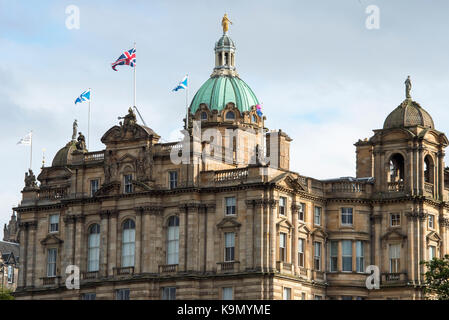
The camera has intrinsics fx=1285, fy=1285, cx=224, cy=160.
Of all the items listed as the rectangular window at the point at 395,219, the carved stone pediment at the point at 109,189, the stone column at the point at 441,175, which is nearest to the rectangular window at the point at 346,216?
the rectangular window at the point at 395,219

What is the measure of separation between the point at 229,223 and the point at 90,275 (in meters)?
14.9

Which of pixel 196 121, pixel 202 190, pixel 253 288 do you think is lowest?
pixel 253 288

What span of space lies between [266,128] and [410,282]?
87.3 ft

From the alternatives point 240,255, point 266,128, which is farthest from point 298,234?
point 266,128

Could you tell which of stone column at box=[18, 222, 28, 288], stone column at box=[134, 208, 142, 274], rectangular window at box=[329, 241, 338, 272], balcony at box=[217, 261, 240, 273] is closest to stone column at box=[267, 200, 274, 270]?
balcony at box=[217, 261, 240, 273]

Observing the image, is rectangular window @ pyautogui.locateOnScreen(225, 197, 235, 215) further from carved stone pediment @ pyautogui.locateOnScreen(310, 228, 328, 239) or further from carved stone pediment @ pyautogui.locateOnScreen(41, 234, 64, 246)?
carved stone pediment @ pyautogui.locateOnScreen(41, 234, 64, 246)

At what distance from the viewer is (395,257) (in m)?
114

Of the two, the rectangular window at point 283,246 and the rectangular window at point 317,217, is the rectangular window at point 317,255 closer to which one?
the rectangular window at point 317,217

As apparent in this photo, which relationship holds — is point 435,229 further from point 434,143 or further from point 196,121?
point 196,121

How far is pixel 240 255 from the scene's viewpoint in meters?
108

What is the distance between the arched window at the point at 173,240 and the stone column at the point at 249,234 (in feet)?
22.3

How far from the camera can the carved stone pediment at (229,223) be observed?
10914 centimetres

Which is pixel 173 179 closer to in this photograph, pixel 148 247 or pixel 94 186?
pixel 148 247

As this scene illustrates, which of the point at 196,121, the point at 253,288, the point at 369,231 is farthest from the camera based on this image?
the point at 196,121
